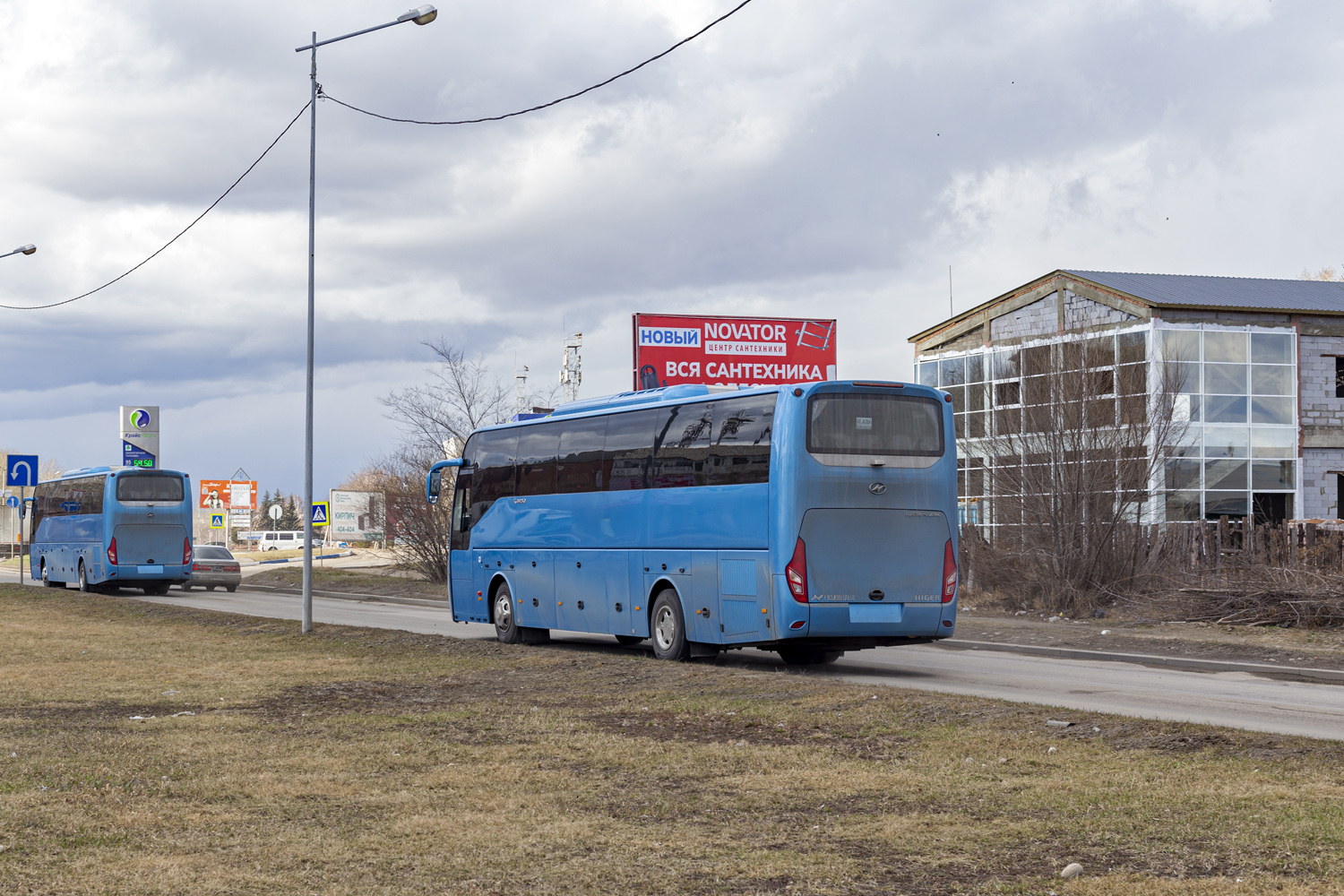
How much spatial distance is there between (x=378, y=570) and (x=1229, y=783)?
48.7 metres

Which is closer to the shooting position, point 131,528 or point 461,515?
point 461,515

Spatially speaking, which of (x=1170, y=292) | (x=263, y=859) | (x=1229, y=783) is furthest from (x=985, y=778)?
(x=1170, y=292)

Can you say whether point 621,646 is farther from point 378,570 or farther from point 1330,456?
point 378,570

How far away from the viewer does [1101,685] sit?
15.1m

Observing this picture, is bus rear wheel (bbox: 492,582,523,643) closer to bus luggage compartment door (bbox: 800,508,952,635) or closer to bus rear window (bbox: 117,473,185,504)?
bus luggage compartment door (bbox: 800,508,952,635)

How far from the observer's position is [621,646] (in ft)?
68.2

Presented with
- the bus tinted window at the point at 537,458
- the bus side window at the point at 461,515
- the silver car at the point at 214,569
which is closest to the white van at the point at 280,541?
the silver car at the point at 214,569

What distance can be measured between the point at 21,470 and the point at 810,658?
26.1 metres


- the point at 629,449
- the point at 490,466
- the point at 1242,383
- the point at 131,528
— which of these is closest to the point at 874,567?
the point at 629,449

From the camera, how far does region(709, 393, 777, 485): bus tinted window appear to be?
16.0m

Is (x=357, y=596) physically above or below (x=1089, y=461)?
below

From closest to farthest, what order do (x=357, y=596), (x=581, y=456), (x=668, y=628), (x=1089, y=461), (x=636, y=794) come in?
(x=636, y=794)
(x=668, y=628)
(x=581, y=456)
(x=1089, y=461)
(x=357, y=596)

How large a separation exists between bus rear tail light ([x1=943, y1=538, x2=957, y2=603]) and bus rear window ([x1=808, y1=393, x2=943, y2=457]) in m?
1.16

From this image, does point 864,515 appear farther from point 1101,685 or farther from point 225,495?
point 225,495
